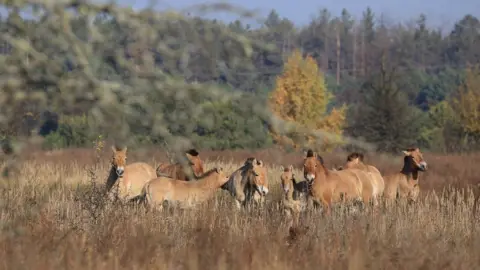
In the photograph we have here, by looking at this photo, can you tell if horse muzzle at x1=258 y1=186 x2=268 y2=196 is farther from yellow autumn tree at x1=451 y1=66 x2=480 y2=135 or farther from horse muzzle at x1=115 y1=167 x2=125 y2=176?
yellow autumn tree at x1=451 y1=66 x2=480 y2=135

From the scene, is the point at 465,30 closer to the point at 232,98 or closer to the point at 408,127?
the point at 408,127

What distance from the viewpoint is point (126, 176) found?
51.3 feet

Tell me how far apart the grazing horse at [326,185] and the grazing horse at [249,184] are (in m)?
0.76

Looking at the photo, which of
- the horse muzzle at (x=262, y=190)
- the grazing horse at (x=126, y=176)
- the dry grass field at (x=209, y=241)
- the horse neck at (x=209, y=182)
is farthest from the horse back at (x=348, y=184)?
the grazing horse at (x=126, y=176)

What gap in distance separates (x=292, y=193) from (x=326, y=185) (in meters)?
0.76

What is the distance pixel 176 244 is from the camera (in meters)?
7.57

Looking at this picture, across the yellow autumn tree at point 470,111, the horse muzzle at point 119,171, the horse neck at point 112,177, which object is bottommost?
the yellow autumn tree at point 470,111

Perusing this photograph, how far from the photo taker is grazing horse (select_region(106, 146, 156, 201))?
14531 mm

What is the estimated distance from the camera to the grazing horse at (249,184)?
47.2 ft

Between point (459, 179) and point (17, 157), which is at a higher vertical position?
point (17, 157)

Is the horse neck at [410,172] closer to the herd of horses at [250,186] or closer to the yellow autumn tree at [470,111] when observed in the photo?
the herd of horses at [250,186]

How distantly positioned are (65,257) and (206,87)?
3367mm

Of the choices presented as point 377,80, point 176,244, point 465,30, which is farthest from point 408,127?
point 465,30

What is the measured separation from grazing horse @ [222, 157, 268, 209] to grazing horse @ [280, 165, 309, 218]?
1.62 ft
